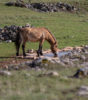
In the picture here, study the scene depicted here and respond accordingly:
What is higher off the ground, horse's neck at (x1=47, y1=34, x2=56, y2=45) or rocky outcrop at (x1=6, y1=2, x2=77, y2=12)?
horse's neck at (x1=47, y1=34, x2=56, y2=45)

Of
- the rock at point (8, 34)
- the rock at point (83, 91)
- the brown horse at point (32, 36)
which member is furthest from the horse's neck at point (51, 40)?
the rock at point (83, 91)

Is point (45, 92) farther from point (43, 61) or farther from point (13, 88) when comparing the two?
point (43, 61)

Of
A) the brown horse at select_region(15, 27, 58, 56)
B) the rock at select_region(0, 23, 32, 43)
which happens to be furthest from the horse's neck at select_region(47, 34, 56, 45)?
the rock at select_region(0, 23, 32, 43)

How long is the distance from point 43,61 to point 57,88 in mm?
4797

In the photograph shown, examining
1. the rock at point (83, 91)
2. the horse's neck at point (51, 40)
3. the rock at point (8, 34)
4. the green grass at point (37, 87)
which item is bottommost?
the rock at point (8, 34)

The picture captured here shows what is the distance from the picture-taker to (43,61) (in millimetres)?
13492

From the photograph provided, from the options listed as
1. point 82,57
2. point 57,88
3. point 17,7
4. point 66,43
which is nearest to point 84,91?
point 57,88

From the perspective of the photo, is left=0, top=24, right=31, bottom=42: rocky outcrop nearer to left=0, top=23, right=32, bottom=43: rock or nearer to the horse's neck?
left=0, top=23, right=32, bottom=43: rock

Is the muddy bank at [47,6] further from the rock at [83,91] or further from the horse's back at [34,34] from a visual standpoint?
the rock at [83,91]

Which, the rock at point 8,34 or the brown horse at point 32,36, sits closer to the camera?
the brown horse at point 32,36

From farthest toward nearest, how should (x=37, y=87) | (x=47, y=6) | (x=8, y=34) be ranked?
(x=47, y=6), (x=8, y=34), (x=37, y=87)

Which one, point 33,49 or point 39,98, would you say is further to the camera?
point 33,49

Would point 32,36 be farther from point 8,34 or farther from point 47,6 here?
point 47,6

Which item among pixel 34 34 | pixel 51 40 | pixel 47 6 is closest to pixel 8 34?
pixel 34 34
